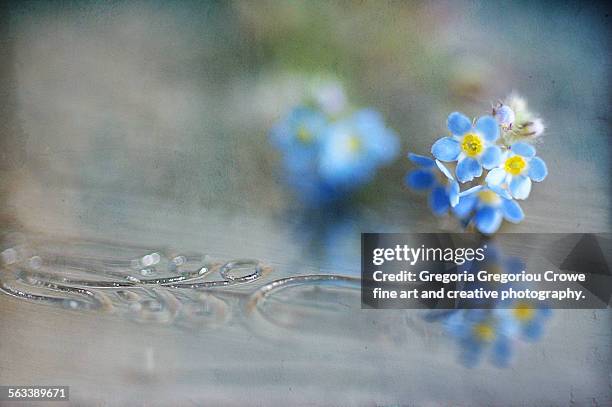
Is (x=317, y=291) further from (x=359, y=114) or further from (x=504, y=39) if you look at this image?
(x=504, y=39)

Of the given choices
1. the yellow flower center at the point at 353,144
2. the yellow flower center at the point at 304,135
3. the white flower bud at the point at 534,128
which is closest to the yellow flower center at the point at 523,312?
the white flower bud at the point at 534,128

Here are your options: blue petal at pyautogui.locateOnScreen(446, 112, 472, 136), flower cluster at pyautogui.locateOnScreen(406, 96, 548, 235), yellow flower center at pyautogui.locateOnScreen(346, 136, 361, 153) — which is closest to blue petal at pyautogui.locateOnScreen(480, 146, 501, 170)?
flower cluster at pyautogui.locateOnScreen(406, 96, 548, 235)

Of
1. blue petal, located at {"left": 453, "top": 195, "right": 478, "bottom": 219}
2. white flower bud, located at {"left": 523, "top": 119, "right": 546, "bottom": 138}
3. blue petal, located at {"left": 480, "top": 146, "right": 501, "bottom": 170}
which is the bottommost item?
blue petal, located at {"left": 453, "top": 195, "right": 478, "bottom": 219}

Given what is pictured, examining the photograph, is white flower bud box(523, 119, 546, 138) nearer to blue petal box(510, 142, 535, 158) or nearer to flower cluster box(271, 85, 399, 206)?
blue petal box(510, 142, 535, 158)

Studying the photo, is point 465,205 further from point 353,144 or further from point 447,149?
point 353,144

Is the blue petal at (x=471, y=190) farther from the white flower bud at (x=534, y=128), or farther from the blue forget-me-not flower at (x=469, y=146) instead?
the white flower bud at (x=534, y=128)
